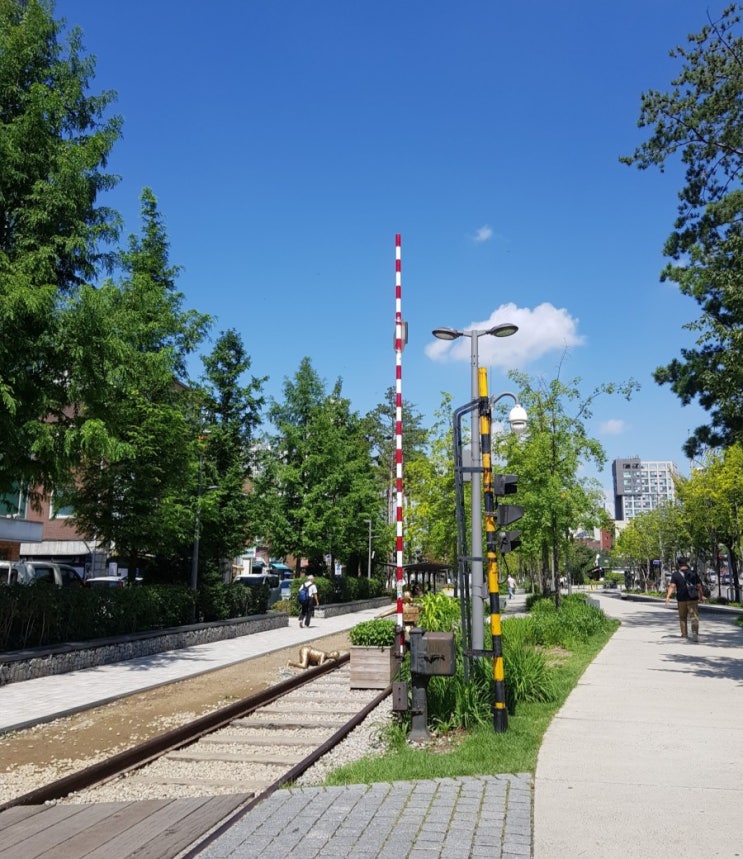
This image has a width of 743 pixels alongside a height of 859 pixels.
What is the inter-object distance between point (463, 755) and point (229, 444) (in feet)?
67.6

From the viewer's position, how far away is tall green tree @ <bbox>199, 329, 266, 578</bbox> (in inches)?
985

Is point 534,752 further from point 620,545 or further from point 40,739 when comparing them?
point 620,545

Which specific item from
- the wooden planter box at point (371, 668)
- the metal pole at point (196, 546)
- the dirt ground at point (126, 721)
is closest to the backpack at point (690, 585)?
the wooden planter box at point (371, 668)

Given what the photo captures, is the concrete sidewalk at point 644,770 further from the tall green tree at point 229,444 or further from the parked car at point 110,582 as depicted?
the tall green tree at point 229,444

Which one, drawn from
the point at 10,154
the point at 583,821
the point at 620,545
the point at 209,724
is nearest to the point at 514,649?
the point at 209,724

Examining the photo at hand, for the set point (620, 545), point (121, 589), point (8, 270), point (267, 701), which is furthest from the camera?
point (620, 545)

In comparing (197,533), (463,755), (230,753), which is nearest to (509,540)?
(463,755)

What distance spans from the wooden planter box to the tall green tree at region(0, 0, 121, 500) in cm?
608

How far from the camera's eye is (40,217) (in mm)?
13023

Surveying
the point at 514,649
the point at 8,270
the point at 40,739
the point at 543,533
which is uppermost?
the point at 8,270

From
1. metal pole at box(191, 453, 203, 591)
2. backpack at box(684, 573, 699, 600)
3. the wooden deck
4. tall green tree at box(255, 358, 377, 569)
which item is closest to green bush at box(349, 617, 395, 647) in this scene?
the wooden deck

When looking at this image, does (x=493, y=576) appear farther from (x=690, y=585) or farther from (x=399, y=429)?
(x=690, y=585)

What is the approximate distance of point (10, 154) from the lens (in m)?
12.9

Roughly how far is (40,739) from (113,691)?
119 inches
